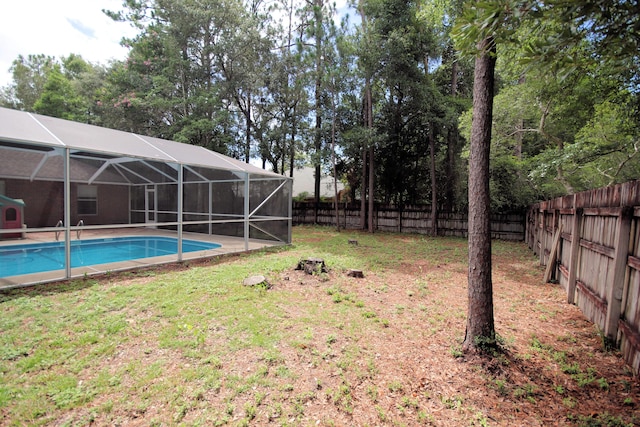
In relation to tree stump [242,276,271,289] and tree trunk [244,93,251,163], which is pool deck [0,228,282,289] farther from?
tree trunk [244,93,251,163]

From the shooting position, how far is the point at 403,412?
84.8 inches

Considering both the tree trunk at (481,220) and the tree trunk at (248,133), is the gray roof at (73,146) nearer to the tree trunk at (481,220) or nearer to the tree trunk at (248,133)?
the tree trunk at (481,220)

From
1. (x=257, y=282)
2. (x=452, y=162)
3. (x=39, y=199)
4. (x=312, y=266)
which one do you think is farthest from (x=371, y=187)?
(x=39, y=199)

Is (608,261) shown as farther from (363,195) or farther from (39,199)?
(39,199)


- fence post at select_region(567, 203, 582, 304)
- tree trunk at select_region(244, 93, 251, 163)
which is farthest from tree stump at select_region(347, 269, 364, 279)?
tree trunk at select_region(244, 93, 251, 163)

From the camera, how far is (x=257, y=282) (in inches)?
195

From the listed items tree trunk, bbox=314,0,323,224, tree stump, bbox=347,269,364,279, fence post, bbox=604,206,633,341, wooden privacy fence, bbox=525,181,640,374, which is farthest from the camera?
tree trunk, bbox=314,0,323,224

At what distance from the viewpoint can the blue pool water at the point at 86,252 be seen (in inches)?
253

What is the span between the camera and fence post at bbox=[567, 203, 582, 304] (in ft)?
13.8

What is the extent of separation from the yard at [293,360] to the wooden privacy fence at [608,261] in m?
0.24

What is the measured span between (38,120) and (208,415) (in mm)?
6679

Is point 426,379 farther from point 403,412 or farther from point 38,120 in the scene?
point 38,120

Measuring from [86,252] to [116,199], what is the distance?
18.0 ft

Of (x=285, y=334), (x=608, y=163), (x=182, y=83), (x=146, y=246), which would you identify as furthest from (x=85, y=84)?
(x=608, y=163)
